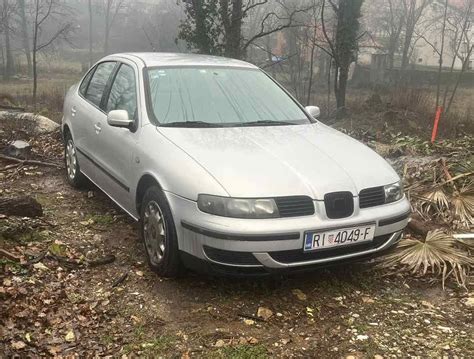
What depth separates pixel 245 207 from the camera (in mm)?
3164

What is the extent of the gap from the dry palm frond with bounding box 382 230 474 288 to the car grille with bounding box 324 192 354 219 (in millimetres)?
955

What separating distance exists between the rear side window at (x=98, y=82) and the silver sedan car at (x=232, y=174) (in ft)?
0.64

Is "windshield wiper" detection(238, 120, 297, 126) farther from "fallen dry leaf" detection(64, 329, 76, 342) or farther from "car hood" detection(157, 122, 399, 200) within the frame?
"fallen dry leaf" detection(64, 329, 76, 342)

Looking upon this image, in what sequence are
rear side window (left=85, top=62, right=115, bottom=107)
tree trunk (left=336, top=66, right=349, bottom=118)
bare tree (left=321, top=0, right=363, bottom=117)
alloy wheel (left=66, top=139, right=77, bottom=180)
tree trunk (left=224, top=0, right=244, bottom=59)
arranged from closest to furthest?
rear side window (left=85, top=62, right=115, bottom=107)
alloy wheel (left=66, top=139, right=77, bottom=180)
tree trunk (left=224, top=0, right=244, bottom=59)
bare tree (left=321, top=0, right=363, bottom=117)
tree trunk (left=336, top=66, right=349, bottom=118)

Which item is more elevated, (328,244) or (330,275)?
(328,244)

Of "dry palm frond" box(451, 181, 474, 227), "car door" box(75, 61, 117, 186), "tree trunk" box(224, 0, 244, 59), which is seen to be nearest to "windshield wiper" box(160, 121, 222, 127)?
"car door" box(75, 61, 117, 186)

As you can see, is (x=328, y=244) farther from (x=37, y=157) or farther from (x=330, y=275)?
(x=37, y=157)

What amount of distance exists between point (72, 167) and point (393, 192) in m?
3.77

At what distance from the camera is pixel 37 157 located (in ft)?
23.6

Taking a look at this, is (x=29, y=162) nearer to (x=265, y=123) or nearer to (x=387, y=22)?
(x=265, y=123)

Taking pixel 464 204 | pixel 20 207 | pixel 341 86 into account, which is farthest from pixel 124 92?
pixel 341 86

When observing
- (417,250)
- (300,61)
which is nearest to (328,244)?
(417,250)

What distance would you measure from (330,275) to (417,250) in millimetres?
827

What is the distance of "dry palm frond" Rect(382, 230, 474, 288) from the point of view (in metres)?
3.96
